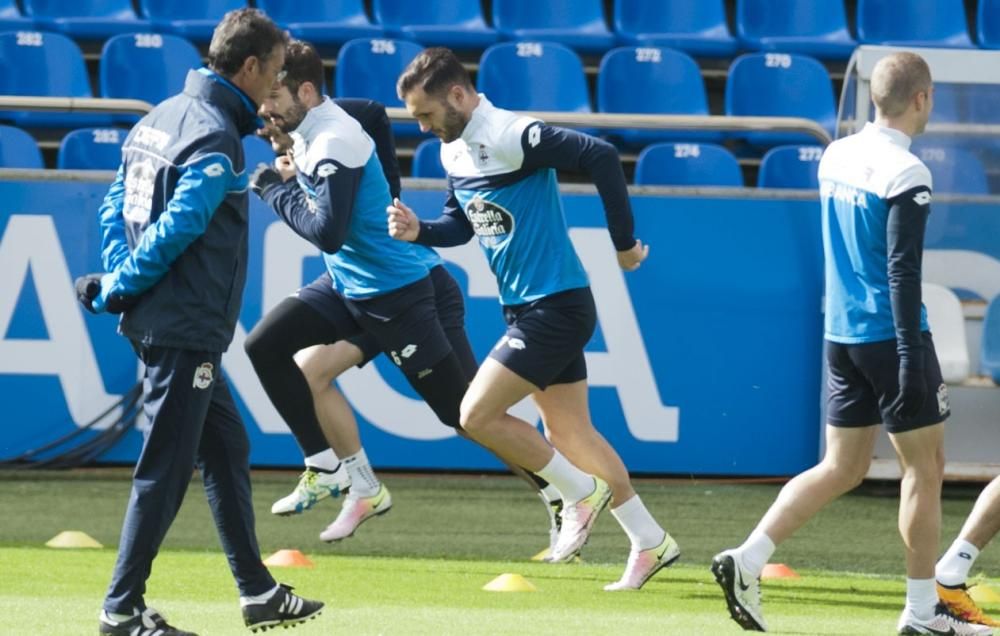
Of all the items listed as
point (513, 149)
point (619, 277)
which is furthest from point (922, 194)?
point (619, 277)

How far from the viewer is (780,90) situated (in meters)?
12.7

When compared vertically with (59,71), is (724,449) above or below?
below

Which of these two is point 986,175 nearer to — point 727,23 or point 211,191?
point 727,23

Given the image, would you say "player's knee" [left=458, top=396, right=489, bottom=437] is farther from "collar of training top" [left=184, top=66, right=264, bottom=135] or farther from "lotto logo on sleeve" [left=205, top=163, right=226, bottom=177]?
"lotto logo on sleeve" [left=205, top=163, right=226, bottom=177]

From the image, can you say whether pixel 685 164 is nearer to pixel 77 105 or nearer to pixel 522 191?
pixel 77 105

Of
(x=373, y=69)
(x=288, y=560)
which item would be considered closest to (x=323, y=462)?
(x=288, y=560)

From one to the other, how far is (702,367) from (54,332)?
367 cm

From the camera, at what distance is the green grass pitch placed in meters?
6.17

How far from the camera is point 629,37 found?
13.2 meters

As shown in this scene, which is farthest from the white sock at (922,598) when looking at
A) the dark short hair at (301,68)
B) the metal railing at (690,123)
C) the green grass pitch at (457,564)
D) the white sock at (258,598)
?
the metal railing at (690,123)

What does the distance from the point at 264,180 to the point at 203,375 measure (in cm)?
159

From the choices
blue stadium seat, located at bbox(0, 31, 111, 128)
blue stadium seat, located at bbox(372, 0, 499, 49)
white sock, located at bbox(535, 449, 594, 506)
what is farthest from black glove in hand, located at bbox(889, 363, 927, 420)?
blue stadium seat, located at bbox(372, 0, 499, 49)

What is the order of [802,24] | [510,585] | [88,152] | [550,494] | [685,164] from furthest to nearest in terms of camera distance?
[802,24], [685,164], [88,152], [550,494], [510,585]

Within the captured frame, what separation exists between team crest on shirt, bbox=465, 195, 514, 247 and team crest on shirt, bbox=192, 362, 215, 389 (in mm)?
2021
